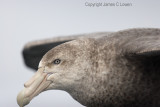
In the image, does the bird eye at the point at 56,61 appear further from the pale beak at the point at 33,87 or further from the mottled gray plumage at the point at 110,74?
the pale beak at the point at 33,87

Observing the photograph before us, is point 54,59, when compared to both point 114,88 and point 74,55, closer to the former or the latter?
point 74,55

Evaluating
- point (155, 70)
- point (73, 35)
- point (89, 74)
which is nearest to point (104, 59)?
point (89, 74)

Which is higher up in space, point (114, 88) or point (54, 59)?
point (54, 59)

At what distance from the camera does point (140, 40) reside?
20.6 feet

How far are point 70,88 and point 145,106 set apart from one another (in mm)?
1009

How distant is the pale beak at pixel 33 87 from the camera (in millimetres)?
6102

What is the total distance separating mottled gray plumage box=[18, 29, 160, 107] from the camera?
613 cm

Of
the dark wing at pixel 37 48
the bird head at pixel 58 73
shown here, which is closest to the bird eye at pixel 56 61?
the bird head at pixel 58 73

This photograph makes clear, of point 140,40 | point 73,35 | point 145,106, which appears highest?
point 73,35

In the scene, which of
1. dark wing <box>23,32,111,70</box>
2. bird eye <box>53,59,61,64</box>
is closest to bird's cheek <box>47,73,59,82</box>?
bird eye <box>53,59,61,64</box>

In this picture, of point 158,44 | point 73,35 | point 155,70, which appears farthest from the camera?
point 73,35

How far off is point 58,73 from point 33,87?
360 millimetres

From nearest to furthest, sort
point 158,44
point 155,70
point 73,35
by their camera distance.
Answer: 1. point 158,44
2. point 155,70
3. point 73,35

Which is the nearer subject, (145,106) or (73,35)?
(145,106)
